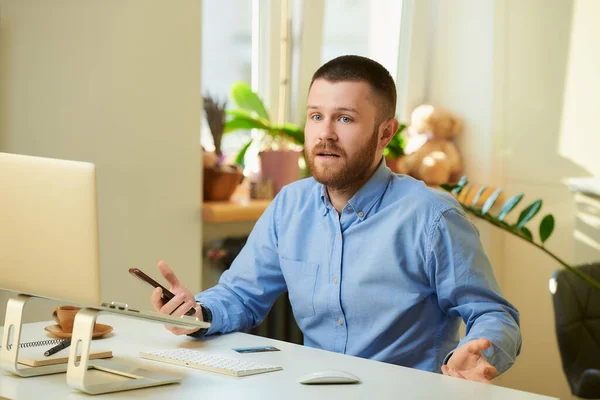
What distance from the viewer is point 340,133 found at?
6.62ft

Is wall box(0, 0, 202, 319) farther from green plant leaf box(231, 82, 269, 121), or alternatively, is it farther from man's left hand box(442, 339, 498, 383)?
man's left hand box(442, 339, 498, 383)

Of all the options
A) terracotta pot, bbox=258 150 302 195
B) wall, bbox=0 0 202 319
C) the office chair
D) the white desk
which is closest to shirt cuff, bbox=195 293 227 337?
the white desk

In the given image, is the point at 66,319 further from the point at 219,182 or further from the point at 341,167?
the point at 219,182

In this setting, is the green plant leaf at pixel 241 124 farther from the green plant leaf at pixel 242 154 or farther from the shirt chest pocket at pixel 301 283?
the shirt chest pocket at pixel 301 283

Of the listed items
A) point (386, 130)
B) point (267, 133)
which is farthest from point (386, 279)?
point (267, 133)

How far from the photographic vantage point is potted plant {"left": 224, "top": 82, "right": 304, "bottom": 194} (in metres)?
Result: 3.52


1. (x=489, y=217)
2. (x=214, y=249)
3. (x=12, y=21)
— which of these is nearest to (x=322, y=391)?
(x=489, y=217)

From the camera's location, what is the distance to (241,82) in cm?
364

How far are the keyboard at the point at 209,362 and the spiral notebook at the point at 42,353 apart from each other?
0.09 metres

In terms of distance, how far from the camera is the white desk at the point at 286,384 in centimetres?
147

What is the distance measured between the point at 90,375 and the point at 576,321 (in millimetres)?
1784

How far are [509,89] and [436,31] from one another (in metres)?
0.52

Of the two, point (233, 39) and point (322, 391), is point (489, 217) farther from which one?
point (233, 39)

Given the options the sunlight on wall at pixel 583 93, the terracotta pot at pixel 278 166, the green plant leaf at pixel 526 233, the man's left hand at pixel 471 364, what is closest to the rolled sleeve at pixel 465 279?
the man's left hand at pixel 471 364
